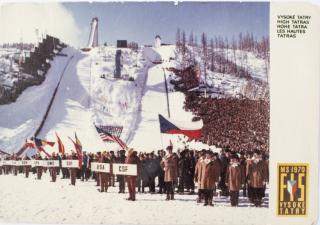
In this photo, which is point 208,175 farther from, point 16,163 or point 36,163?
point 16,163

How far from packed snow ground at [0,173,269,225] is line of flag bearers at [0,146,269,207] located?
7cm

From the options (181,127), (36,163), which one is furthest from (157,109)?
(36,163)

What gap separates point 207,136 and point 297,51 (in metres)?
1.20

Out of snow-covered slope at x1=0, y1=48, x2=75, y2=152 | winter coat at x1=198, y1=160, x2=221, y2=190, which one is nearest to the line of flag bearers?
winter coat at x1=198, y1=160, x2=221, y2=190

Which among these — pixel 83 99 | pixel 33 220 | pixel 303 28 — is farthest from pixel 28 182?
pixel 303 28

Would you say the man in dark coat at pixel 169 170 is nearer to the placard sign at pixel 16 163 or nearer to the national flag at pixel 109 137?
the national flag at pixel 109 137

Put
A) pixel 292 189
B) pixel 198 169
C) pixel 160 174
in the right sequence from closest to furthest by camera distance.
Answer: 1. pixel 292 189
2. pixel 198 169
3. pixel 160 174

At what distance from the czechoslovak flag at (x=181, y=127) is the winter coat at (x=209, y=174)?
0.32 m

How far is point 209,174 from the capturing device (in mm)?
6066

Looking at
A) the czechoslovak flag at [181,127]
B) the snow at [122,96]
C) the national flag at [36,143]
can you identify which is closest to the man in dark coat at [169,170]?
the snow at [122,96]

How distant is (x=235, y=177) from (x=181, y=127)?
747mm

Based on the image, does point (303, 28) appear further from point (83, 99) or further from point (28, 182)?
point (28, 182)

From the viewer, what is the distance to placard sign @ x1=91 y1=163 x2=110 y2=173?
614cm

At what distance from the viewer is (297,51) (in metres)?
5.76
